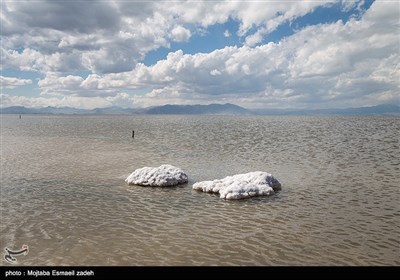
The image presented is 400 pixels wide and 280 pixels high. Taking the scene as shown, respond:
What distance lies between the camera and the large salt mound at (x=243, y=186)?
835 inches

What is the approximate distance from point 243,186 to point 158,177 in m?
7.22

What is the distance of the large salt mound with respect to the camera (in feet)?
69.6

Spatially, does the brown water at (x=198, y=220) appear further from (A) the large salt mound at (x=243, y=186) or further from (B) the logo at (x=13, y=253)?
(A) the large salt mound at (x=243, y=186)

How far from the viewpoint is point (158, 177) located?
2498cm

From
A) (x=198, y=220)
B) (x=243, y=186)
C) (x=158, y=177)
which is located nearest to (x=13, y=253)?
(x=198, y=220)

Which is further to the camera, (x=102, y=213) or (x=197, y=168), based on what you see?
(x=197, y=168)

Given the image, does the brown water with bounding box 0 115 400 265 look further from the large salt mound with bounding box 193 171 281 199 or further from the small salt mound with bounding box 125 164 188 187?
the small salt mound with bounding box 125 164 188 187

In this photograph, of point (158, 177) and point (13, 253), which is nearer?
point (13, 253)

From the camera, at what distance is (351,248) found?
13.4m

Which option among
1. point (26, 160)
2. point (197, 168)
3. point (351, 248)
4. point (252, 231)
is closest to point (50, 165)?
point (26, 160)

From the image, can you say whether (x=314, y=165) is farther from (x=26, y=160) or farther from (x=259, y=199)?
(x=26, y=160)

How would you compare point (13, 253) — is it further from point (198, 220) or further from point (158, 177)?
point (158, 177)
